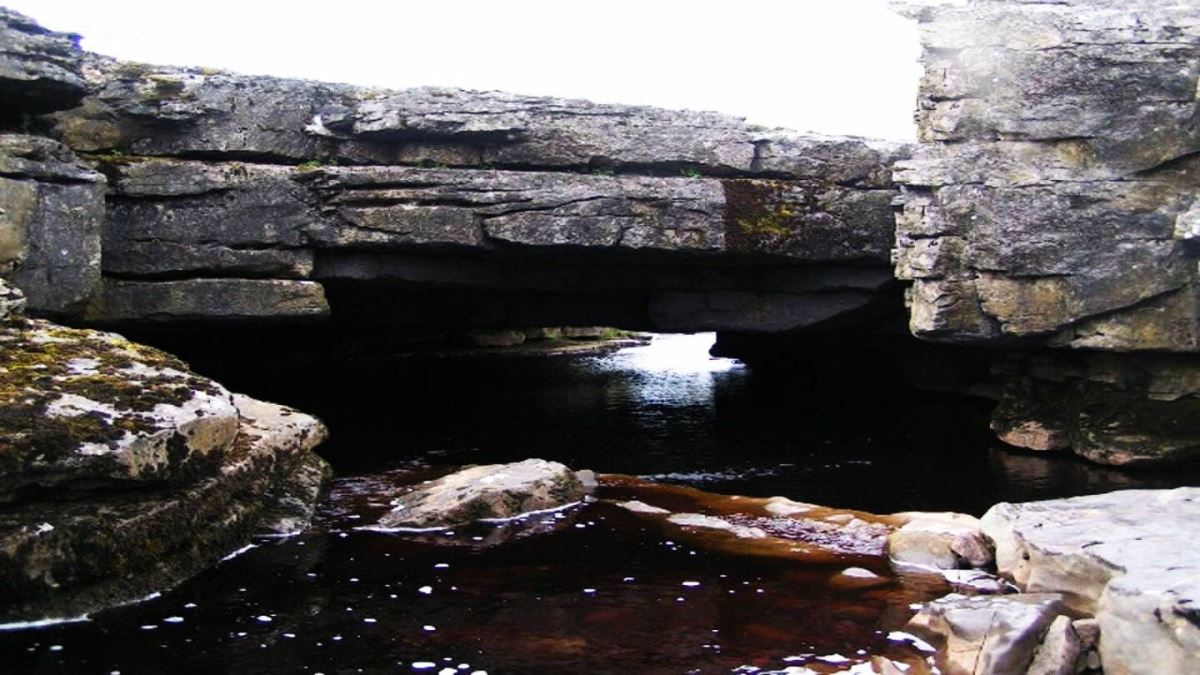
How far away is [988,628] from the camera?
712cm

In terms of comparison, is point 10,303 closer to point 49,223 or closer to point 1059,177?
point 49,223

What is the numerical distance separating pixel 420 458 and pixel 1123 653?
1157 cm

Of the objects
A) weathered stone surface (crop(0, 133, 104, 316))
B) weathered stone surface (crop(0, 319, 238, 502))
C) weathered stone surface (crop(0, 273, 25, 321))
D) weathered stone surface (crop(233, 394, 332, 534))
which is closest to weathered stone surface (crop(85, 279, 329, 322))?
weathered stone surface (crop(0, 133, 104, 316))

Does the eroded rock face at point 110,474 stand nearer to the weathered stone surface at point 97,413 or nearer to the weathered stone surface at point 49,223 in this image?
the weathered stone surface at point 97,413

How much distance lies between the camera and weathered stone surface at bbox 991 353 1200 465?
51.5 feet

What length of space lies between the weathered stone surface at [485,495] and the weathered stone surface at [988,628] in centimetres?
490

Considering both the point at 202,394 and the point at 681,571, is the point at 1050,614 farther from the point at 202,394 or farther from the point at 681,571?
the point at 202,394

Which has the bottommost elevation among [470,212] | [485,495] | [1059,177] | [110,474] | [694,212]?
[485,495]

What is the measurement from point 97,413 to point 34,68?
6557 millimetres

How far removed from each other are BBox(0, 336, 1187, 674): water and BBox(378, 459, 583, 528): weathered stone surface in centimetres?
31

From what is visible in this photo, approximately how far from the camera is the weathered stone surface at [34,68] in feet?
41.6

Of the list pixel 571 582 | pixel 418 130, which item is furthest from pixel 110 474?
pixel 418 130

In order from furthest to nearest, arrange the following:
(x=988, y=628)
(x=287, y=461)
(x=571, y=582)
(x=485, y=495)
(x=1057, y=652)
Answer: (x=287, y=461) → (x=485, y=495) → (x=571, y=582) → (x=988, y=628) → (x=1057, y=652)

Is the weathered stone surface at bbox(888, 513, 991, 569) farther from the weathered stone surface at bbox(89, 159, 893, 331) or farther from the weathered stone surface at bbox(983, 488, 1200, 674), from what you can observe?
the weathered stone surface at bbox(89, 159, 893, 331)
